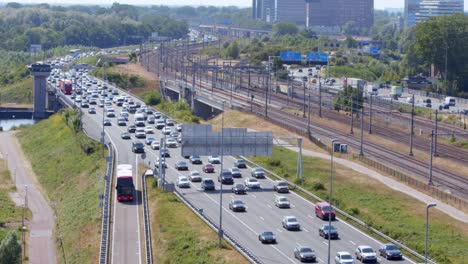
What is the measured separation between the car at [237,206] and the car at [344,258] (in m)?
10.6

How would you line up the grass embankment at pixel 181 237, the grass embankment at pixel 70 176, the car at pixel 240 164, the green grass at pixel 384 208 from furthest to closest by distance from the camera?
the car at pixel 240 164 < the grass embankment at pixel 70 176 < the green grass at pixel 384 208 < the grass embankment at pixel 181 237

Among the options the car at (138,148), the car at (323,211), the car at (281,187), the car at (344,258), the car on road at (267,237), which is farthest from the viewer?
A: the car at (138,148)

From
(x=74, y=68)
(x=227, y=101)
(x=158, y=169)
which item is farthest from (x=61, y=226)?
(x=74, y=68)

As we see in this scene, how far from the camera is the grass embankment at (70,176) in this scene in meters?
45.2

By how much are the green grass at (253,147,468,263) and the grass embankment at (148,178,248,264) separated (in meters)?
6.98

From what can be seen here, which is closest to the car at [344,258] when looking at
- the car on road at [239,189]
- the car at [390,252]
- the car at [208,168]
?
the car at [390,252]

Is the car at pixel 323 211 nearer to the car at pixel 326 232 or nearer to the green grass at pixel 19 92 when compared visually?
the car at pixel 326 232

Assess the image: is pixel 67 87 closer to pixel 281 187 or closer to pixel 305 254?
pixel 281 187

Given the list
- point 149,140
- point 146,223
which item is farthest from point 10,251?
point 149,140

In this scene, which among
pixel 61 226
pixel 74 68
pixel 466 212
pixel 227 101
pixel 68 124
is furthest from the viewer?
pixel 74 68

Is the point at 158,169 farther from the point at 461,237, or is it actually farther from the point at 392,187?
the point at 461,237

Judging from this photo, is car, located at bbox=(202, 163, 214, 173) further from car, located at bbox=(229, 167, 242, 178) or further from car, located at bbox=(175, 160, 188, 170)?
car, located at bbox=(229, 167, 242, 178)

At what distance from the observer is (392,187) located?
53625 millimetres

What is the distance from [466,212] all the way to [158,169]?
17.3m
